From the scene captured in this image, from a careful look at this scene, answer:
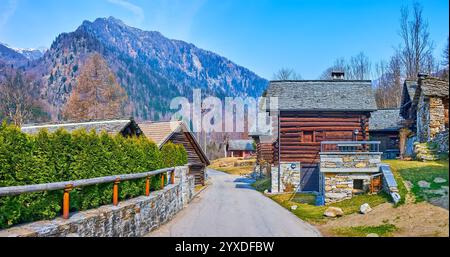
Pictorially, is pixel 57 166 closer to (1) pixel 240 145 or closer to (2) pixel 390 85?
(2) pixel 390 85

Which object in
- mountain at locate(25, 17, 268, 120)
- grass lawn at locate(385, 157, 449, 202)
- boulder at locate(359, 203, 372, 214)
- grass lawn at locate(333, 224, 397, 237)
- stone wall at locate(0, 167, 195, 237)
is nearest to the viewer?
stone wall at locate(0, 167, 195, 237)

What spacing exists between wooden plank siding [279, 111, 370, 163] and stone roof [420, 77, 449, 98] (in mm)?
4554

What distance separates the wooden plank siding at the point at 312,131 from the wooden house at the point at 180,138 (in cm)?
756

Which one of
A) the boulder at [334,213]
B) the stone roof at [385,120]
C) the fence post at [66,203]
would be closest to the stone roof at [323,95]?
the stone roof at [385,120]

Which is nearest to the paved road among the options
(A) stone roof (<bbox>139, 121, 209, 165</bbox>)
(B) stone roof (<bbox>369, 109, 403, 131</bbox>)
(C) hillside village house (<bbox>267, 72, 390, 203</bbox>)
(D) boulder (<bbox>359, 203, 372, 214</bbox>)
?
(D) boulder (<bbox>359, 203, 372, 214</bbox>)

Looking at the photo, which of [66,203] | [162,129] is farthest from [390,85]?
[66,203]

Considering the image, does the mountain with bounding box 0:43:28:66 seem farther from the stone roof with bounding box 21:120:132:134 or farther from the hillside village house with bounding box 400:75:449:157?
the hillside village house with bounding box 400:75:449:157

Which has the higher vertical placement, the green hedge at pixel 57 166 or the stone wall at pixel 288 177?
the green hedge at pixel 57 166

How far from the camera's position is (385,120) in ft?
105

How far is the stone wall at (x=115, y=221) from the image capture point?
7.09m

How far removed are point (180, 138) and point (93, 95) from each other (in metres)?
12.9

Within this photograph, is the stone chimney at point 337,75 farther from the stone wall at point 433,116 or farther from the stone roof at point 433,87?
the stone roof at point 433,87

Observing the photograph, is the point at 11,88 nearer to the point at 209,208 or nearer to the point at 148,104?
the point at 209,208

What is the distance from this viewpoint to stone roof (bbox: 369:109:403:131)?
31.0 m
